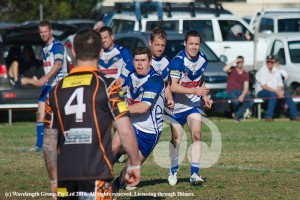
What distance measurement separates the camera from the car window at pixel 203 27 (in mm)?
24531

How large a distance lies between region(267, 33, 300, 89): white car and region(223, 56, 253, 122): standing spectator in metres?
1.61

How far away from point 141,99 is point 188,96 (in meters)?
1.77

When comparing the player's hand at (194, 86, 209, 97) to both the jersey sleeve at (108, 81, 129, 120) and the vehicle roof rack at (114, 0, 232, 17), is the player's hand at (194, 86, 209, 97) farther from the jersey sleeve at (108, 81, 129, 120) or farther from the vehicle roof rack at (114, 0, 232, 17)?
the vehicle roof rack at (114, 0, 232, 17)

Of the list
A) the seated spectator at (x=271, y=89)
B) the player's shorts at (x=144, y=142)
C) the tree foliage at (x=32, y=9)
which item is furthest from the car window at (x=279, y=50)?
the player's shorts at (x=144, y=142)

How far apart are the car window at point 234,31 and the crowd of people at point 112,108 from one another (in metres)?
10.1

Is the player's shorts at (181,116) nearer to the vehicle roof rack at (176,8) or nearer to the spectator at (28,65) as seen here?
the spectator at (28,65)

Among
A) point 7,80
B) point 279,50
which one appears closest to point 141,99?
point 7,80

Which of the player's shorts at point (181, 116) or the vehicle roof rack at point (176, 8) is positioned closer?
the player's shorts at point (181, 116)

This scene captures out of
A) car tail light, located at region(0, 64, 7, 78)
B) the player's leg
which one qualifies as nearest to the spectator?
car tail light, located at region(0, 64, 7, 78)

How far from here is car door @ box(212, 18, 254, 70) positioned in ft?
80.7

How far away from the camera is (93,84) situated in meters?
6.80

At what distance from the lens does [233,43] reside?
24688 mm

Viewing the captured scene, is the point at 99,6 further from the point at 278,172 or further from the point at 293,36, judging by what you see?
the point at 278,172

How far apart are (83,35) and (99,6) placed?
2838 centimetres
